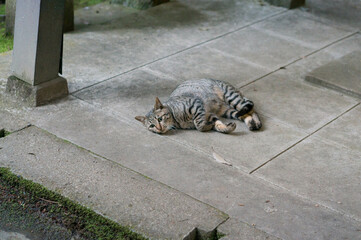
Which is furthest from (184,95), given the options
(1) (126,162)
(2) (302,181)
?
(2) (302,181)

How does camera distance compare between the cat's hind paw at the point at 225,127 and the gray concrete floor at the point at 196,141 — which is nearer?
the gray concrete floor at the point at 196,141

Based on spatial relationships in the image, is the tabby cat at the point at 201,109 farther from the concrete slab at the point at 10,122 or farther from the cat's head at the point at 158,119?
the concrete slab at the point at 10,122

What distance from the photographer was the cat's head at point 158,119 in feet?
20.4

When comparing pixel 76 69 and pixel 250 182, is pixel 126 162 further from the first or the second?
pixel 76 69

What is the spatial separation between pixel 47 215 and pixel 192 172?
56.0 inches

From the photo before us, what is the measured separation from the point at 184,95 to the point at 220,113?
0.47 metres

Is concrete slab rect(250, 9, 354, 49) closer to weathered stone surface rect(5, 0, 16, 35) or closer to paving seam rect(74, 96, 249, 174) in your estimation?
paving seam rect(74, 96, 249, 174)

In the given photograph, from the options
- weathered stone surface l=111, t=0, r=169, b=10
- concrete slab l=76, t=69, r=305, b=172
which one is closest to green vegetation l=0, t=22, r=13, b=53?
concrete slab l=76, t=69, r=305, b=172

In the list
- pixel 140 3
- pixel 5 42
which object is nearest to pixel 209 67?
pixel 140 3

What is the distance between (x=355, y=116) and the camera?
691 cm

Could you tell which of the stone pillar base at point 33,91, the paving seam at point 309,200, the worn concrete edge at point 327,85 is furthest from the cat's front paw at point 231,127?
the stone pillar base at point 33,91

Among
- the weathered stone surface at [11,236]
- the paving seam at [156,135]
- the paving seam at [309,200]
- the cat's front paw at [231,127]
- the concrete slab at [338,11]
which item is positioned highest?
the concrete slab at [338,11]

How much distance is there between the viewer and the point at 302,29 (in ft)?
31.7

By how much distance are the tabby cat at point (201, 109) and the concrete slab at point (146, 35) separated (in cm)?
134
